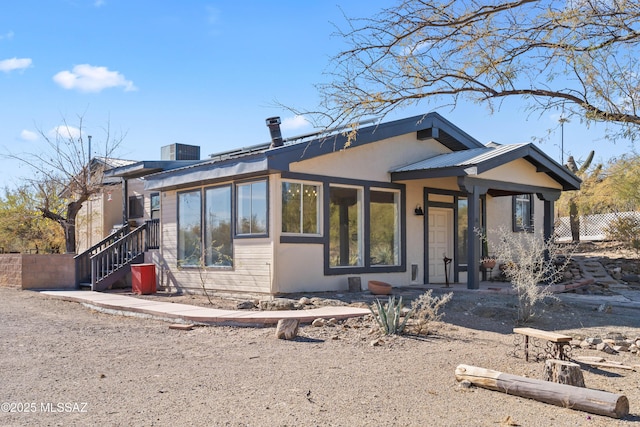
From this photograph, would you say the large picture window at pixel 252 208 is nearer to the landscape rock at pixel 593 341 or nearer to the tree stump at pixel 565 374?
the landscape rock at pixel 593 341

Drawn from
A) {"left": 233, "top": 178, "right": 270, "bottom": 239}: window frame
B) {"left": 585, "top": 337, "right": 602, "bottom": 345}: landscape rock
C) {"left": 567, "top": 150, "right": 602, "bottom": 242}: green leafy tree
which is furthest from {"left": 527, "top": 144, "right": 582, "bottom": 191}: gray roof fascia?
{"left": 567, "top": 150, "right": 602, "bottom": 242}: green leafy tree

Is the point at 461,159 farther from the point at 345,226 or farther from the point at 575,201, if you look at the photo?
the point at 575,201

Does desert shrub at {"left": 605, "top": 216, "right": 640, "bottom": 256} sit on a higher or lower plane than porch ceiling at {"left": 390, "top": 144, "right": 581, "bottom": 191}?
lower

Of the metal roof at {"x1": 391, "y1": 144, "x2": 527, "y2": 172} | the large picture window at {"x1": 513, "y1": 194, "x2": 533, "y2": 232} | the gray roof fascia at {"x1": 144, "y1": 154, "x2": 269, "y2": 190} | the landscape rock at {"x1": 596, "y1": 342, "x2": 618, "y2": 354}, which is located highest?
the metal roof at {"x1": 391, "y1": 144, "x2": 527, "y2": 172}

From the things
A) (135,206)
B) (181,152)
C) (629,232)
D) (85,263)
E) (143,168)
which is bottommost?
(85,263)

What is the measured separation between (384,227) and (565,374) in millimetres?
7960

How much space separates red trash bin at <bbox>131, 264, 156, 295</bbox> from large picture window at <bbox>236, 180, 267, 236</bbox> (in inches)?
118

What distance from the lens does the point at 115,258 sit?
52.1 ft

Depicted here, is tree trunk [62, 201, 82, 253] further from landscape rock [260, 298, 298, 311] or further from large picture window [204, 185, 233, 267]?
landscape rock [260, 298, 298, 311]

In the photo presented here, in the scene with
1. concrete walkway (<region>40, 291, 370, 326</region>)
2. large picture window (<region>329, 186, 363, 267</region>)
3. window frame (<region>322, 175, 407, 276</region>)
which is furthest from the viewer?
large picture window (<region>329, 186, 363, 267</region>)

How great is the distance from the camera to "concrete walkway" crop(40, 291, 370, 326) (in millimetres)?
8934

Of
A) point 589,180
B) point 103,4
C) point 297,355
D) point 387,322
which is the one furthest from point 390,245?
point 589,180

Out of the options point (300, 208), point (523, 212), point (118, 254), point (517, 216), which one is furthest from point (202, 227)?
point (523, 212)

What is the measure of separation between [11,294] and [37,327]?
610 centimetres
